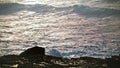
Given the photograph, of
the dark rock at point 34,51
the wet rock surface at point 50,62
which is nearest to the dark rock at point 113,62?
the wet rock surface at point 50,62

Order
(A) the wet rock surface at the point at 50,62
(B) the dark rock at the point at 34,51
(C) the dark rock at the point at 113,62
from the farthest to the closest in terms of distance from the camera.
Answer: (B) the dark rock at the point at 34,51, (C) the dark rock at the point at 113,62, (A) the wet rock surface at the point at 50,62

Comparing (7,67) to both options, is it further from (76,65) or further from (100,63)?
(100,63)

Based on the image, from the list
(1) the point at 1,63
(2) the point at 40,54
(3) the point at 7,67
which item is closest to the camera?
(3) the point at 7,67

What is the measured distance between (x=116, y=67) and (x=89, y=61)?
267 cm

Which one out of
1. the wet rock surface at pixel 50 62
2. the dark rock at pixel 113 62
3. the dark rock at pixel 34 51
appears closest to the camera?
the wet rock surface at pixel 50 62

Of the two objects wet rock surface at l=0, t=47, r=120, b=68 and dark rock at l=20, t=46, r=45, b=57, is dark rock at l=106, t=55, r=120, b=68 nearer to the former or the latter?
wet rock surface at l=0, t=47, r=120, b=68

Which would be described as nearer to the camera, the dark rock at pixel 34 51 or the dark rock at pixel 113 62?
the dark rock at pixel 113 62

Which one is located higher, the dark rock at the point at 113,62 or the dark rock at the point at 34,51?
the dark rock at the point at 34,51

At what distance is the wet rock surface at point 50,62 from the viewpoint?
23.0 meters

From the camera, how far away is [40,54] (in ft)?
89.4

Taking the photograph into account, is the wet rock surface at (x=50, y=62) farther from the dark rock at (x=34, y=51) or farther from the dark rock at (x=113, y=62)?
the dark rock at (x=34, y=51)

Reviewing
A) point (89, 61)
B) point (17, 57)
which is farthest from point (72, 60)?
point (17, 57)

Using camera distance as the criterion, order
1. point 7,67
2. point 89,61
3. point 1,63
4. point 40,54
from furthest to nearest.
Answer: point 40,54 < point 89,61 < point 1,63 < point 7,67

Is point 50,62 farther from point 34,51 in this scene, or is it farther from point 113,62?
point 113,62
